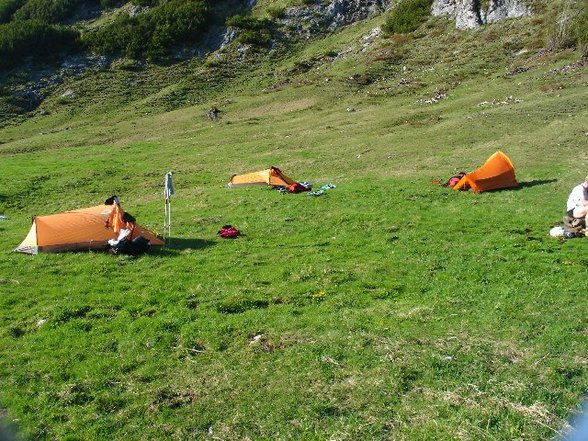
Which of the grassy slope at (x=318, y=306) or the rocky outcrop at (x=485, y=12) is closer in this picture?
the grassy slope at (x=318, y=306)

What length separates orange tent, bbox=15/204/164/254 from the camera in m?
20.2

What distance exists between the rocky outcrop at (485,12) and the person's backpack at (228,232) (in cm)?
6679

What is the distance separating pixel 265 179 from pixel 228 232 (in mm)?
10198

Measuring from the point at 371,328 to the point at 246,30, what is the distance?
8727 cm

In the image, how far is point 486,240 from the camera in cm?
1897

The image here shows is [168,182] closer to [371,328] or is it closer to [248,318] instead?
[248,318]

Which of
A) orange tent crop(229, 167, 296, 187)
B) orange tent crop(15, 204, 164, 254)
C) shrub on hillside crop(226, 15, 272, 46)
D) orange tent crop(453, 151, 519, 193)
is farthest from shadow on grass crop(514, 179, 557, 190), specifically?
shrub on hillside crop(226, 15, 272, 46)

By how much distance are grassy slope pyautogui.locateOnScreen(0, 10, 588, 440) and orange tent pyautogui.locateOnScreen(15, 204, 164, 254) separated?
0.89m

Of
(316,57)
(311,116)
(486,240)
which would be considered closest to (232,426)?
(486,240)

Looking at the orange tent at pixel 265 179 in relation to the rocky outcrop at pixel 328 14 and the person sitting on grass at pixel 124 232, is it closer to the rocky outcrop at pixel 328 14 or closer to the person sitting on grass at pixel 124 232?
the person sitting on grass at pixel 124 232

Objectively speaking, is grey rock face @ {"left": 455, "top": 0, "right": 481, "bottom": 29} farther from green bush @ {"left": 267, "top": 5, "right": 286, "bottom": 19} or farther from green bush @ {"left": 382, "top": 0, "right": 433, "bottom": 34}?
green bush @ {"left": 267, "top": 5, "right": 286, "bottom": 19}

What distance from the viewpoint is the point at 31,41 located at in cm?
8362

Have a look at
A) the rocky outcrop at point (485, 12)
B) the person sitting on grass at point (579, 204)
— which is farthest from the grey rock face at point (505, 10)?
the person sitting on grass at point (579, 204)

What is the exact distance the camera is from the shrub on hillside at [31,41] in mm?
80750
